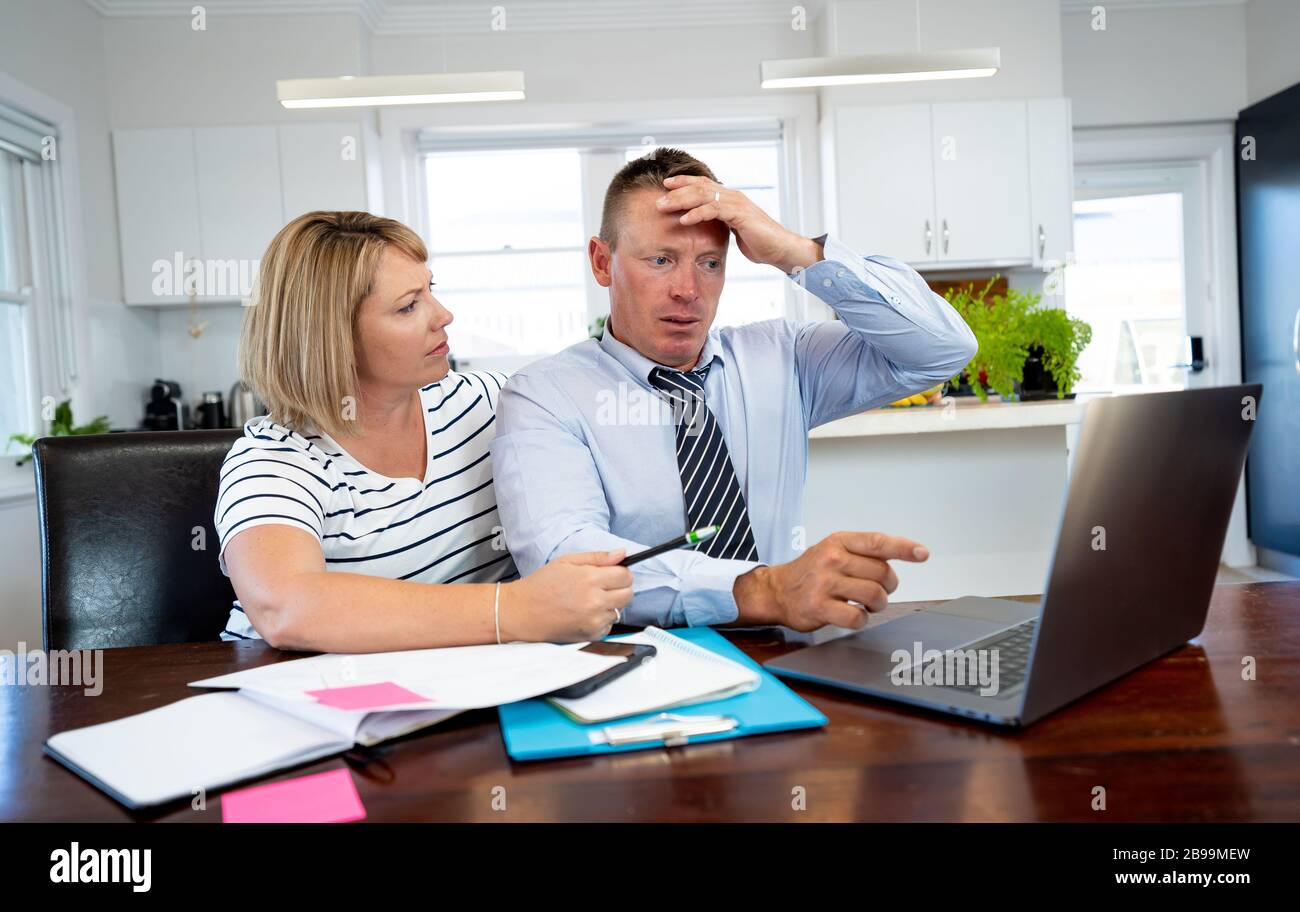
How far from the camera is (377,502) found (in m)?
1.37

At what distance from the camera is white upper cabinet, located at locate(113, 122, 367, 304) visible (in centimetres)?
470

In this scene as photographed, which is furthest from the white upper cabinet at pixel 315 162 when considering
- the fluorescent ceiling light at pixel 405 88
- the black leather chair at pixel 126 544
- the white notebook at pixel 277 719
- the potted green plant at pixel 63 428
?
the white notebook at pixel 277 719

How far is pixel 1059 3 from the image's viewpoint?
498 centimetres

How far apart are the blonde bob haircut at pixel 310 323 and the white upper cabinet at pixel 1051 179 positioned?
14.0 feet

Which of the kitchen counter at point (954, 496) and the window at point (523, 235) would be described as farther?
the window at point (523, 235)

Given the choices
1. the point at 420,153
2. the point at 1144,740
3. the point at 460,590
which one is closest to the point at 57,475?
the point at 460,590

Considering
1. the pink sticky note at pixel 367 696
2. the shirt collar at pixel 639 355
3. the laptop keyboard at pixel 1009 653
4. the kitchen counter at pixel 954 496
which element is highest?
the shirt collar at pixel 639 355

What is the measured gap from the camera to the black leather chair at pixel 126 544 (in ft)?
4.94

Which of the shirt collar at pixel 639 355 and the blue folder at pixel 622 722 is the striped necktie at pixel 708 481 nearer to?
the shirt collar at pixel 639 355

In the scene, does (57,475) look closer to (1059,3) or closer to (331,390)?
(331,390)

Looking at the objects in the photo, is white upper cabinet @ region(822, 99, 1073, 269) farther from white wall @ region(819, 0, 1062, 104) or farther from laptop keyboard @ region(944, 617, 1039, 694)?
laptop keyboard @ region(944, 617, 1039, 694)

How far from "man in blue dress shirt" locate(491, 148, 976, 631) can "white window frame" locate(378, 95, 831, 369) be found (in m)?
3.64

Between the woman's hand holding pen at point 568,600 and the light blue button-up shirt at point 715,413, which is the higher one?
the light blue button-up shirt at point 715,413
